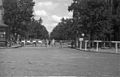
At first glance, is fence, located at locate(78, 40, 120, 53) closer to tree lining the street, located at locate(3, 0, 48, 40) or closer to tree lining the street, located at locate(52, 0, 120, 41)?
tree lining the street, located at locate(52, 0, 120, 41)

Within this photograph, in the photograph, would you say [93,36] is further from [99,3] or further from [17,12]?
[17,12]

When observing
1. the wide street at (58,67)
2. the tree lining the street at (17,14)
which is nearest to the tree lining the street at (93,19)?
the wide street at (58,67)

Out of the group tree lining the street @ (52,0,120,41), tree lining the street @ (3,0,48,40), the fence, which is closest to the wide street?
the fence

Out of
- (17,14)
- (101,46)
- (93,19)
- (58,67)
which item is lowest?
(58,67)

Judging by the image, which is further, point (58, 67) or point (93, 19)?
point (93, 19)

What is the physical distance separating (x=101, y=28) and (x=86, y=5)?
187 inches

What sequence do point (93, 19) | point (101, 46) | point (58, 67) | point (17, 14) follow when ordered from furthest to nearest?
point (17, 14), point (93, 19), point (101, 46), point (58, 67)

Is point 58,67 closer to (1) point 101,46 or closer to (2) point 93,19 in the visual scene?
(1) point 101,46

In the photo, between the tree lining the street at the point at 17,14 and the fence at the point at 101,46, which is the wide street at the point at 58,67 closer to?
the fence at the point at 101,46

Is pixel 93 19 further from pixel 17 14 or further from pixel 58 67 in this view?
pixel 58 67

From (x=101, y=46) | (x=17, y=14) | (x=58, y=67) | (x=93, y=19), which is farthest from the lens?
(x=17, y=14)

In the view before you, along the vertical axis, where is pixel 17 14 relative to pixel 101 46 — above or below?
above

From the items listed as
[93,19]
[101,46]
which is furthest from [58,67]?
[93,19]

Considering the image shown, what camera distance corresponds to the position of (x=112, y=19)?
181 feet
